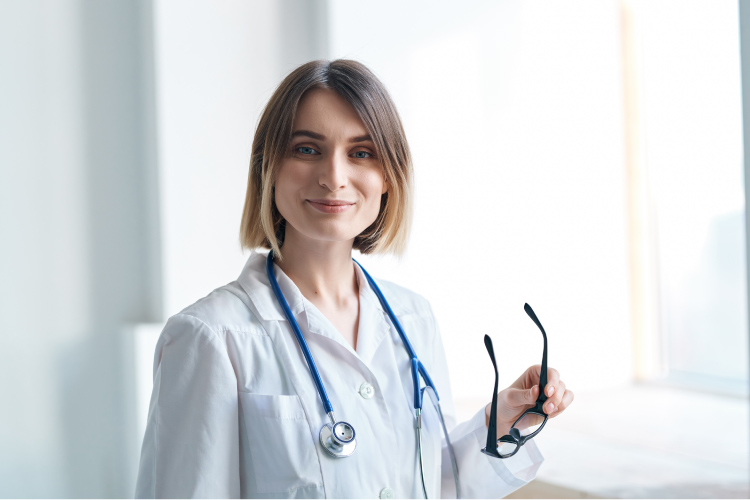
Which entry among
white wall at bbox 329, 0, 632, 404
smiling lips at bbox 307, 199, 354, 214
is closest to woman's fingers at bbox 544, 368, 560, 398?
smiling lips at bbox 307, 199, 354, 214

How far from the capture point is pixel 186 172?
2031 millimetres

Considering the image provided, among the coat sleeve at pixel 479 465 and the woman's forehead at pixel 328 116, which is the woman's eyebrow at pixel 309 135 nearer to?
the woman's forehead at pixel 328 116

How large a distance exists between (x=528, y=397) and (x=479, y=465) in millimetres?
237

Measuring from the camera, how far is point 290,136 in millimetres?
1044

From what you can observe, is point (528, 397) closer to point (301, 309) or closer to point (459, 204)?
point (301, 309)

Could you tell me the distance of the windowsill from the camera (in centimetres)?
182

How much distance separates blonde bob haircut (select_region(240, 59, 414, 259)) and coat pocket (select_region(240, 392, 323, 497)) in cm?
27

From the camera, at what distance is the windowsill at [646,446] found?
1.82 m

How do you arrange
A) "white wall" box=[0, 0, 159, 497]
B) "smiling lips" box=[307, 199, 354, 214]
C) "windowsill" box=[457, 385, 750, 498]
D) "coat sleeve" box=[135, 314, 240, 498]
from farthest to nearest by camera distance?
"windowsill" box=[457, 385, 750, 498] → "white wall" box=[0, 0, 159, 497] → "smiling lips" box=[307, 199, 354, 214] → "coat sleeve" box=[135, 314, 240, 498]

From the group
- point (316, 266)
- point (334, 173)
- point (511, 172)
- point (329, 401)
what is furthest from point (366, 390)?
point (511, 172)

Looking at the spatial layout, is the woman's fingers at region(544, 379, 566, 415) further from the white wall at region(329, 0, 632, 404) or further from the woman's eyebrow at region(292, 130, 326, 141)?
the white wall at region(329, 0, 632, 404)

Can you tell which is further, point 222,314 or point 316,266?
point 316,266

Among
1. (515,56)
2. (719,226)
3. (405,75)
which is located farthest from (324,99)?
(719,226)

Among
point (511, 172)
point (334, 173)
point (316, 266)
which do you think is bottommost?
point (316, 266)
